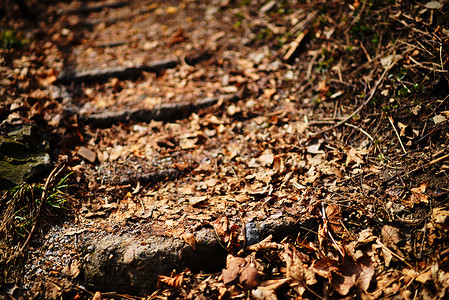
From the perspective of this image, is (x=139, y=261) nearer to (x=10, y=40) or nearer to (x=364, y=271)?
(x=364, y=271)

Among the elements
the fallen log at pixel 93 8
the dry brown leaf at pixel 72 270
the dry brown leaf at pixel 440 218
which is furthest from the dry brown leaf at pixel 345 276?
the fallen log at pixel 93 8

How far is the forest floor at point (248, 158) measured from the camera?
6.56 ft

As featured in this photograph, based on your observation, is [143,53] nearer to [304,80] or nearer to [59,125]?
[59,125]

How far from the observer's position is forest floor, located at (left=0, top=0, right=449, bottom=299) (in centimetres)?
200

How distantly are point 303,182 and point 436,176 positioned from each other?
1.01m

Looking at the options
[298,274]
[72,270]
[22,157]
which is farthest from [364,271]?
[22,157]

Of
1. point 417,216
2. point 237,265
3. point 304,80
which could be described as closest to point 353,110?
point 304,80

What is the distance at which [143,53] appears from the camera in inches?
163

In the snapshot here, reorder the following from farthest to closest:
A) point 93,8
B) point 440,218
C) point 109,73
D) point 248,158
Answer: point 93,8 < point 109,73 < point 248,158 < point 440,218

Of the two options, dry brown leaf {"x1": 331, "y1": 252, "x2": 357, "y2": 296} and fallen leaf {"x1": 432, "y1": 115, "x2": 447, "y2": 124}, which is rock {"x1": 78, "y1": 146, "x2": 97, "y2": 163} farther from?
fallen leaf {"x1": 432, "y1": 115, "x2": 447, "y2": 124}

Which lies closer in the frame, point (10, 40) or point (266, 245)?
point (266, 245)

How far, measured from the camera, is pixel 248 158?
279 cm

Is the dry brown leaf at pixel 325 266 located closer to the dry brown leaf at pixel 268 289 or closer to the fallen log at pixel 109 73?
the dry brown leaf at pixel 268 289

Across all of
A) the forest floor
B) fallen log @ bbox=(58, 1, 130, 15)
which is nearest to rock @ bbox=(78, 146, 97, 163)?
the forest floor
